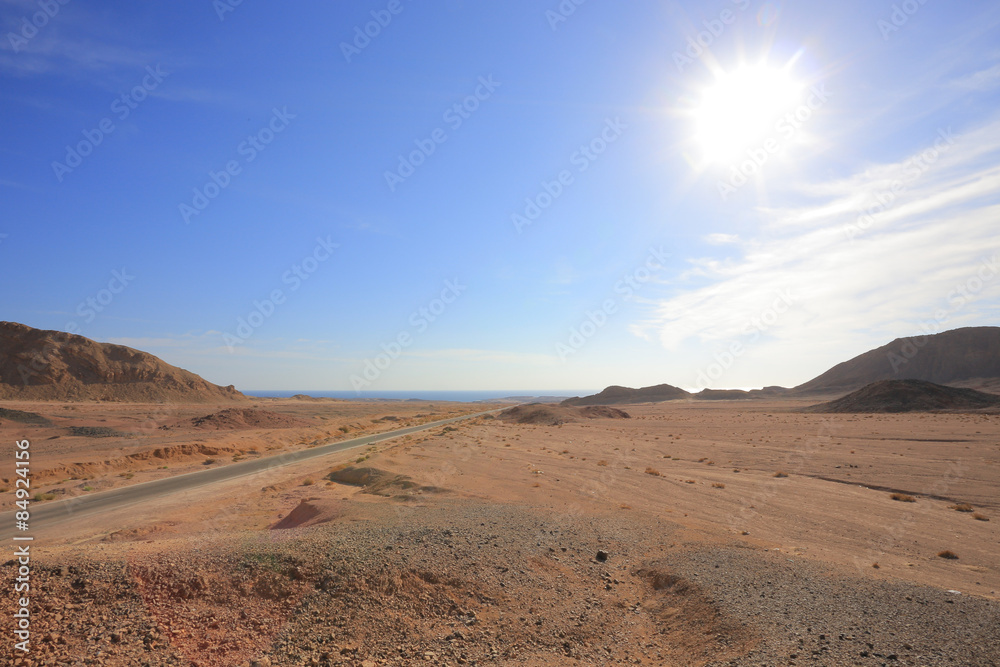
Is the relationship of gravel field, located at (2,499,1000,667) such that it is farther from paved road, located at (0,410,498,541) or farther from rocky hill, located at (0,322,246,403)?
rocky hill, located at (0,322,246,403)

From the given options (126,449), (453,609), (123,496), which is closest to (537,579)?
(453,609)

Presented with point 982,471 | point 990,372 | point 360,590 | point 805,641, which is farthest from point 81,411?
point 990,372

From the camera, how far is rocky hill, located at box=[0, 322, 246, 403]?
87625 mm

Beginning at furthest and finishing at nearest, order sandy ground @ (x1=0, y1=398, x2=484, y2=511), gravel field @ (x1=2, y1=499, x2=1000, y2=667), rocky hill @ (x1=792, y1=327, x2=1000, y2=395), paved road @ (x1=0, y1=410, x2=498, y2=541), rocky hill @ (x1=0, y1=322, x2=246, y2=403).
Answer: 1. rocky hill @ (x1=792, y1=327, x2=1000, y2=395)
2. rocky hill @ (x1=0, y1=322, x2=246, y2=403)
3. sandy ground @ (x1=0, y1=398, x2=484, y2=511)
4. paved road @ (x1=0, y1=410, x2=498, y2=541)
5. gravel field @ (x1=2, y1=499, x2=1000, y2=667)

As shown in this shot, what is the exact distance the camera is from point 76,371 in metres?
93.6

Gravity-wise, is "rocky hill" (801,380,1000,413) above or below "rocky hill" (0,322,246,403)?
below

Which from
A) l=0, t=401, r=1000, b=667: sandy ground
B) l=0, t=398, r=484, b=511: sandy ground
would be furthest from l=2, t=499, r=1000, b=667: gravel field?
l=0, t=398, r=484, b=511: sandy ground

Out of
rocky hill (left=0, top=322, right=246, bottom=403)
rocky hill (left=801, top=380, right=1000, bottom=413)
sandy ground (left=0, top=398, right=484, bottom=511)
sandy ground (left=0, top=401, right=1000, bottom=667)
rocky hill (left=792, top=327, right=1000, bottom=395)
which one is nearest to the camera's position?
sandy ground (left=0, top=401, right=1000, bottom=667)

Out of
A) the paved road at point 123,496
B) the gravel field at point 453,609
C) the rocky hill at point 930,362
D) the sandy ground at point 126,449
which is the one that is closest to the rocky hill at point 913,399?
the rocky hill at point 930,362

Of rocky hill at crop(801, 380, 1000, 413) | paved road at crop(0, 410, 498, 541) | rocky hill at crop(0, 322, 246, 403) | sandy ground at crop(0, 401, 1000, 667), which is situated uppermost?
rocky hill at crop(0, 322, 246, 403)

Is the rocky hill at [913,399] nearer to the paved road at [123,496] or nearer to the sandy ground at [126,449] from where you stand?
the sandy ground at [126,449]

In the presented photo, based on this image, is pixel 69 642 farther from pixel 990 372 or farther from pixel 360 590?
pixel 990 372

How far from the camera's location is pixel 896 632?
6293 millimetres

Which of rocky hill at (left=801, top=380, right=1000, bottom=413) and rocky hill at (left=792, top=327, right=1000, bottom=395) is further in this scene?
rocky hill at (left=792, top=327, right=1000, bottom=395)
